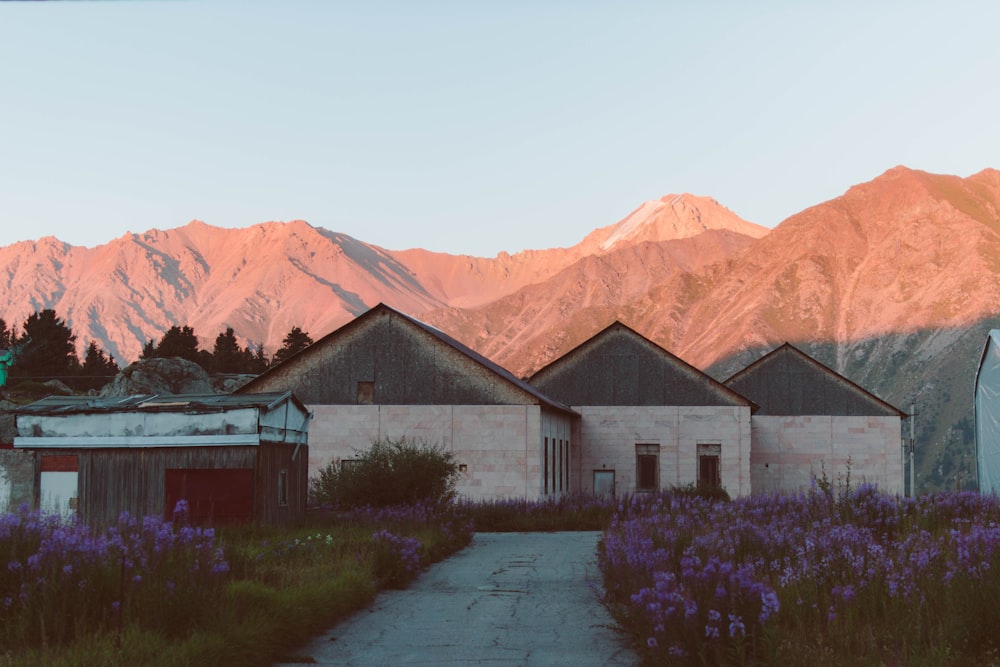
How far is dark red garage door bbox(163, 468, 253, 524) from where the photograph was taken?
22.1 meters

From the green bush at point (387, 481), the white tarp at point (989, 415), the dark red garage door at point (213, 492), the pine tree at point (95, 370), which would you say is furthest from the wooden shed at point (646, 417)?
the pine tree at point (95, 370)

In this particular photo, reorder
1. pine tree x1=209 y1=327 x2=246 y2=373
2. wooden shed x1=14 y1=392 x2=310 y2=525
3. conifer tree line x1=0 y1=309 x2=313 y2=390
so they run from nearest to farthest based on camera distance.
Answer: wooden shed x1=14 y1=392 x2=310 y2=525
conifer tree line x1=0 y1=309 x2=313 y2=390
pine tree x1=209 y1=327 x2=246 y2=373

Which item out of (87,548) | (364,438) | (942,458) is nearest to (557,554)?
(87,548)

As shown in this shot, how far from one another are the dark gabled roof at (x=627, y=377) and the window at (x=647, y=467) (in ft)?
6.25

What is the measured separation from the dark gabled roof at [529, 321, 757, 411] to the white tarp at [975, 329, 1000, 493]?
926 cm

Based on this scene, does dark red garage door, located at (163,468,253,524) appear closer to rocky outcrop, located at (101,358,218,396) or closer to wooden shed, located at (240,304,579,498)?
wooden shed, located at (240,304,579,498)

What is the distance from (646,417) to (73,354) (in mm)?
57386

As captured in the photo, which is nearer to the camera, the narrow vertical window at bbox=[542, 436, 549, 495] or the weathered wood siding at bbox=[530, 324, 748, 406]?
the narrow vertical window at bbox=[542, 436, 549, 495]

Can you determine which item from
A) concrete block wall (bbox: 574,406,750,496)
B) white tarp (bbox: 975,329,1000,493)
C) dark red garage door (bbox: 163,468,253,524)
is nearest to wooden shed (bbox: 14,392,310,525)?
dark red garage door (bbox: 163,468,253,524)

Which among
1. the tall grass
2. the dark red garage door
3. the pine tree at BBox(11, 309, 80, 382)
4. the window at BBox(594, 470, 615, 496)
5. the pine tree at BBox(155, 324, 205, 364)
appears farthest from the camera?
the pine tree at BBox(155, 324, 205, 364)

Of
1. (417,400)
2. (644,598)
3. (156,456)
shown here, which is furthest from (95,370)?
(644,598)

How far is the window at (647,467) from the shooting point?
4897 centimetres

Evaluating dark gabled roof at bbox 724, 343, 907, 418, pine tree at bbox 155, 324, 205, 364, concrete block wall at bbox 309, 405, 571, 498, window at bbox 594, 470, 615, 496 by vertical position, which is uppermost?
pine tree at bbox 155, 324, 205, 364

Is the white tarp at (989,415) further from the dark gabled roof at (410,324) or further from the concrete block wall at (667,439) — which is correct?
the dark gabled roof at (410,324)
